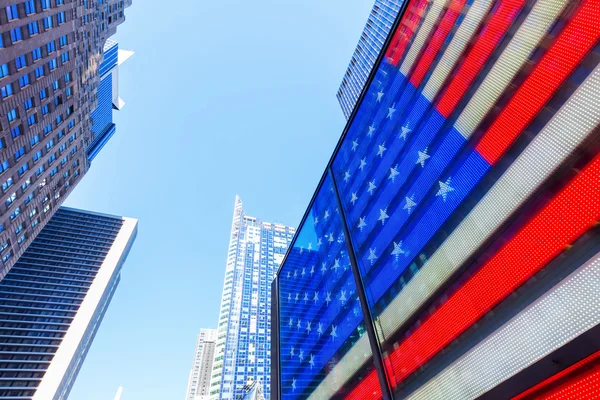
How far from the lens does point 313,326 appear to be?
93.6 feet

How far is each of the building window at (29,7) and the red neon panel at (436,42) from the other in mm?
44431

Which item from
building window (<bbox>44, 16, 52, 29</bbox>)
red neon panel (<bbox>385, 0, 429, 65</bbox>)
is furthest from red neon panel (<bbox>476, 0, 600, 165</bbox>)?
building window (<bbox>44, 16, 52, 29</bbox>)

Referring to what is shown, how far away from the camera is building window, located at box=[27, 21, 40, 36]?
36.2m

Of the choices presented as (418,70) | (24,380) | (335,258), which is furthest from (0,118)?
(24,380)

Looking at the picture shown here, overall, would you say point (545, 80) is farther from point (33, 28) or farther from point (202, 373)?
point (202, 373)

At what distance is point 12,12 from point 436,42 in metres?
44.2

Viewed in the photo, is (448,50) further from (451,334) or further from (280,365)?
(280,365)

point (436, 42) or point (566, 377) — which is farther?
point (436, 42)

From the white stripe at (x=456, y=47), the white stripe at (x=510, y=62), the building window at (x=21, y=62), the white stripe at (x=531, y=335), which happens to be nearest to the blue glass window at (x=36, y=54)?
the building window at (x=21, y=62)

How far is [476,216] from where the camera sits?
13.3m

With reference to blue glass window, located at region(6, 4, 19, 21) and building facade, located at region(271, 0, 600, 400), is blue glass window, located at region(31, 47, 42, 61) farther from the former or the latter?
building facade, located at region(271, 0, 600, 400)

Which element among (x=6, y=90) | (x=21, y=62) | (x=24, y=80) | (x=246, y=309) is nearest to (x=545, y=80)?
(x=6, y=90)

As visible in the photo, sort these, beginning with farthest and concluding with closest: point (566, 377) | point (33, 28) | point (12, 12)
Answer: point (33, 28), point (12, 12), point (566, 377)

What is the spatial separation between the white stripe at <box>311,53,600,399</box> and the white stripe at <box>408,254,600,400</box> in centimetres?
329
